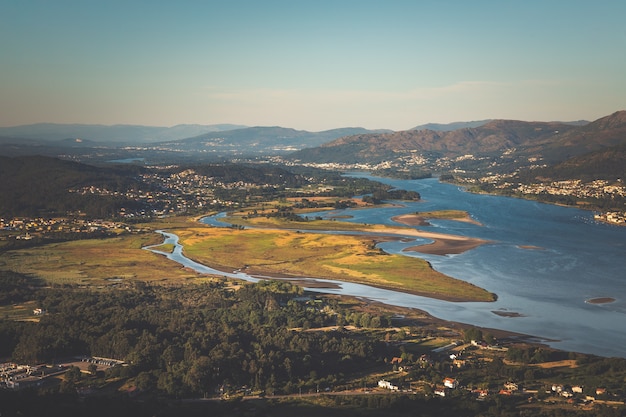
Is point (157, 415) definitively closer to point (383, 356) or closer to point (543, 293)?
point (383, 356)

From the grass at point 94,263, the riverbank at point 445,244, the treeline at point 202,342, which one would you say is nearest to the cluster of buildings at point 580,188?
the riverbank at point 445,244

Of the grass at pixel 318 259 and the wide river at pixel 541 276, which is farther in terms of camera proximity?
the grass at pixel 318 259

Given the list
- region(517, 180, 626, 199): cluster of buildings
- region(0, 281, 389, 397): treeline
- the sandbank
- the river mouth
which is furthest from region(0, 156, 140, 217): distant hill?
region(517, 180, 626, 199): cluster of buildings

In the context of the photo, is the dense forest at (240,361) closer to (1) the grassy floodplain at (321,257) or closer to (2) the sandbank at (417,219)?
(1) the grassy floodplain at (321,257)

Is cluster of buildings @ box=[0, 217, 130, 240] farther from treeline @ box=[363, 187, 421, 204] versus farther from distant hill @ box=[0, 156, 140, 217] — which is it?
treeline @ box=[363, 187, 421, 204]

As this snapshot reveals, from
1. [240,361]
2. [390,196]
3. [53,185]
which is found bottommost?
[240,361]

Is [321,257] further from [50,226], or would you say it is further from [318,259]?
[50,226]

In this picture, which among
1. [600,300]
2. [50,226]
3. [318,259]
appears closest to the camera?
[600,300]

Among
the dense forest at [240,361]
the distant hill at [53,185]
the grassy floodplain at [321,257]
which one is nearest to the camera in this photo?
the dense forest at [240,361]

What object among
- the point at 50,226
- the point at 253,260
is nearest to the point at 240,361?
the point at 253,260
